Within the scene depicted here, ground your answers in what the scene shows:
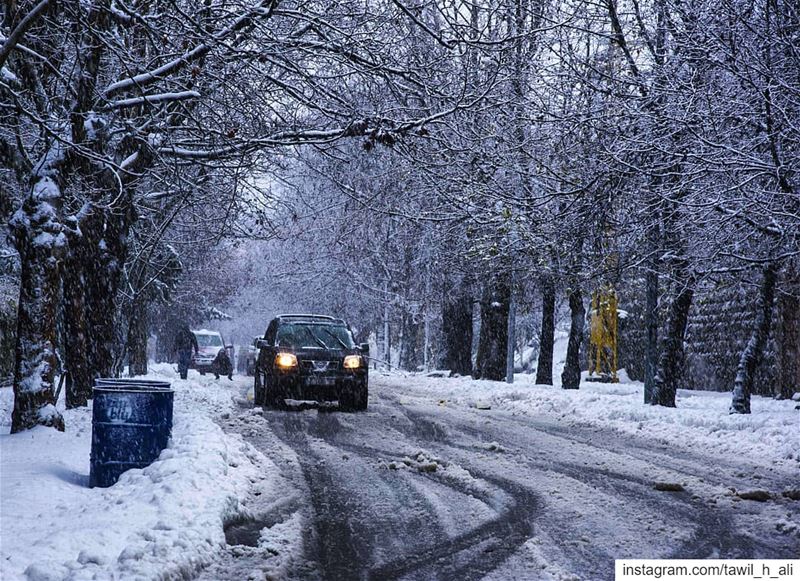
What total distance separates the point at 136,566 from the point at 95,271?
10782mm

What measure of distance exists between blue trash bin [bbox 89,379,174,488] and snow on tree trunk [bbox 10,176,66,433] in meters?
3.04

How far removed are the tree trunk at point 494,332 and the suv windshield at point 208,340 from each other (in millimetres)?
15588

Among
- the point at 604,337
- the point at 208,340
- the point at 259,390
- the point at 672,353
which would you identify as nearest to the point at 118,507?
the point at 259,390

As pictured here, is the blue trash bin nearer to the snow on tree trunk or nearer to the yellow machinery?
the snow on tree trunk

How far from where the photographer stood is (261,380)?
Result: 17469mm

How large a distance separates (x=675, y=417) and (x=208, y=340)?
2849cm

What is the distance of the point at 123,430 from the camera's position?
7824mm

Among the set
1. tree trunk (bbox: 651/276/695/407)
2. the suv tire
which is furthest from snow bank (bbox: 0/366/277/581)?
tree trunk (bbox: 651/276/695/407)

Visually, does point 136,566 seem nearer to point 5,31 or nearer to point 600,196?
point 5,31

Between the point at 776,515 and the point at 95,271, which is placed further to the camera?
the point at 95,271

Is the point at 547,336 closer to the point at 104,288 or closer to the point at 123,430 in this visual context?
the point at 104,288

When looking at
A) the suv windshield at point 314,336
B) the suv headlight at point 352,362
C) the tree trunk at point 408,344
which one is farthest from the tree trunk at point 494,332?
the tree trunk at point 408,344

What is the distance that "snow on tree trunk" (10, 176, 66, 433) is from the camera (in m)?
10.5

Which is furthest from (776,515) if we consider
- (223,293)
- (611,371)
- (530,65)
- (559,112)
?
(223,293)
